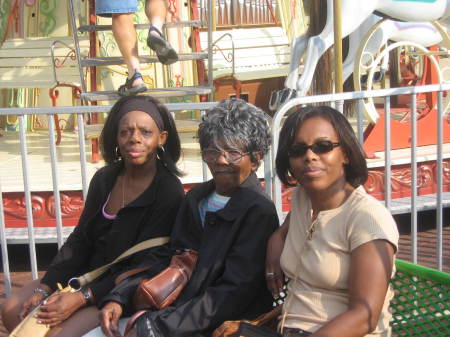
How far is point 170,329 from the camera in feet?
6.41

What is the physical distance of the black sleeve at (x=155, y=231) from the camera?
2.29 m

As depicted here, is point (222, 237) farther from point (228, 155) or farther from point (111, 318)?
point (111, 318)

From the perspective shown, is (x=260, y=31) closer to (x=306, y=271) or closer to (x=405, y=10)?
(x=405, y=10)

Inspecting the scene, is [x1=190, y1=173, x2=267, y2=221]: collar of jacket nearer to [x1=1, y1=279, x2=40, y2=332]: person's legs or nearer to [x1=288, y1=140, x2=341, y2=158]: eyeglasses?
[x1=288, y1=140, x2=341, y2=158]: eyeglasses

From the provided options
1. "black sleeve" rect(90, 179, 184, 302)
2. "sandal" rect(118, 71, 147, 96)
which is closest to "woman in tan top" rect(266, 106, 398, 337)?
"black sleeve" rect(90, 179, 184, 302)

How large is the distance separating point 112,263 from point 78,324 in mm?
246

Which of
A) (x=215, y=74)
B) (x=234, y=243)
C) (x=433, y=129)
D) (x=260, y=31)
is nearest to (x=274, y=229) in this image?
(x=234, y=243)

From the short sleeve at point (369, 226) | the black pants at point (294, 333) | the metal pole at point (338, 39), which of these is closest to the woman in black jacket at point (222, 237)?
the black pants at point (294, 333)

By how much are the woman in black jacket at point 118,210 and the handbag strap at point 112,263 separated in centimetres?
2

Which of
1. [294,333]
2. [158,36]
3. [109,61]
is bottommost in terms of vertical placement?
[294,333]

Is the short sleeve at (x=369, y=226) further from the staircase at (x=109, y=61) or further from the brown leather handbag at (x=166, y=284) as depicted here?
the staircase at (x=109, y=61)

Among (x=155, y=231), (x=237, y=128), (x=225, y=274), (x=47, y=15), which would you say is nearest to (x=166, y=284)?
(x=225, y=274)

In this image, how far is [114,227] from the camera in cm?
240

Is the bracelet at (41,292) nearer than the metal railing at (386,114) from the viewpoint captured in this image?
Yes
